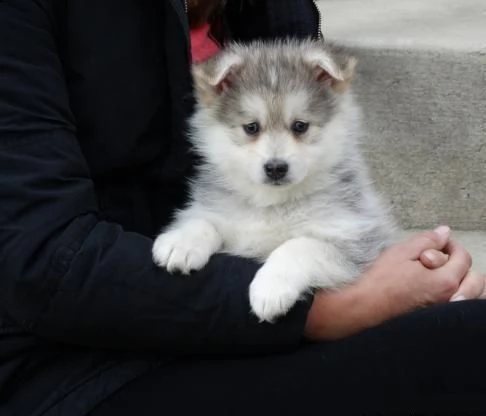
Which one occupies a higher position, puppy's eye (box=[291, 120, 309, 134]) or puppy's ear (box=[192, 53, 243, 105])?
puppy's ear (box=[192, 53, 243, 105])

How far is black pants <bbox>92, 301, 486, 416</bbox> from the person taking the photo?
59.7 inches

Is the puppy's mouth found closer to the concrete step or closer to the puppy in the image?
the puppy

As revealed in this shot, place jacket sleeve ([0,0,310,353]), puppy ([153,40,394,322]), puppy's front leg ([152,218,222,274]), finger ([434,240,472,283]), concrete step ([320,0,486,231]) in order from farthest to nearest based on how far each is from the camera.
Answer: concrete step ([320,0,486,231]), puppy ([153,40,394,322]), finger ([434,240,472,283]), puppy's front leg ([152,218,222,274]), jacket sleeve ([0,0,310,353])

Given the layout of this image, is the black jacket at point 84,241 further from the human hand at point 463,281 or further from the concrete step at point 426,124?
the concrete step at point 426,124

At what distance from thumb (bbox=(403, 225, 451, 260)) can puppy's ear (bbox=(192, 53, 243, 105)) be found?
0.53 m

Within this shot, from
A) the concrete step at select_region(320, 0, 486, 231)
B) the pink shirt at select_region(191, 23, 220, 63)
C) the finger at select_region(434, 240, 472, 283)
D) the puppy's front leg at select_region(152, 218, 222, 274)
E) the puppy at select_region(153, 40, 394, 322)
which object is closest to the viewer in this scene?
the puppy's front leg at select_region(152, 218, 222, 274)

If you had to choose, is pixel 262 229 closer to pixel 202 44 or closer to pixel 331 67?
pixel 331 67

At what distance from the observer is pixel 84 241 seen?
4.91 feet

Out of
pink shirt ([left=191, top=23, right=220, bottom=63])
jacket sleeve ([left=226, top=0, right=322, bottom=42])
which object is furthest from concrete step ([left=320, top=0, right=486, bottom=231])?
pink shirt ([left=191, top=23, right=220, bottom=63])

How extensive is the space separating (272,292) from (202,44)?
0.82 metres

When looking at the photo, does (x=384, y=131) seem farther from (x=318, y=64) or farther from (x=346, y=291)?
(x=346, y=291)

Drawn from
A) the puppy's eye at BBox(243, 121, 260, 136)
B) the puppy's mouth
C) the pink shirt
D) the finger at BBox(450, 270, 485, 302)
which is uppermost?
the pink shirt

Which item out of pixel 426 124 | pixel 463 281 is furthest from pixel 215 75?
pixel 426 124

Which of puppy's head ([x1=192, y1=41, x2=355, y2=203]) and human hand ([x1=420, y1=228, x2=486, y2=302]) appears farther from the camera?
puppy's head ([x1=192, y1=41, x2=355, y2=203])
